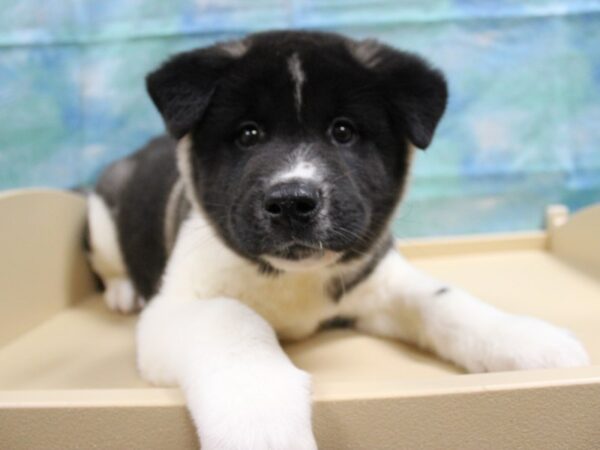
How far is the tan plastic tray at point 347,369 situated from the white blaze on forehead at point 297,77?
2.44 ft

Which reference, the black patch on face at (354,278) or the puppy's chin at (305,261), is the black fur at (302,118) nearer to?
the puppy's chin at (305,261)

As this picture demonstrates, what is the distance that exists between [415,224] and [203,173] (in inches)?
67.8

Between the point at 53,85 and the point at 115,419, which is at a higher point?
the point at 53,85

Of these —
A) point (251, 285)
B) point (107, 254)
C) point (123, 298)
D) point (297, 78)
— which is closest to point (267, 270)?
point (251, 285)

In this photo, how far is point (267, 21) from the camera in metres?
3.05

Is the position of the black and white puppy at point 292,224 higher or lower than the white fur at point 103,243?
higher

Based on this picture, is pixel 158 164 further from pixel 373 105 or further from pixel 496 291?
pixel 496 291

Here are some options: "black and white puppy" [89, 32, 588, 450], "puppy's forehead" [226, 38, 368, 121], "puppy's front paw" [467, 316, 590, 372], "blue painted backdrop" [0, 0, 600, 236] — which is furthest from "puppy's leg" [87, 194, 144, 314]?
"puppy's front paw" [467, 316, 590, 372]

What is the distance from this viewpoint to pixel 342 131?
A: 170 centimetres

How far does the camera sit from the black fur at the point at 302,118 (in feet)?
5.12

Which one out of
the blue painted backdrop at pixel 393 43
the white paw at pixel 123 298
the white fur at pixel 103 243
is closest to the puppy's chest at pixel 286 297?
the white paw at pixel 123 298

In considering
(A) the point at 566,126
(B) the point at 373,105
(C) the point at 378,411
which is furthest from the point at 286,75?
(A) the point at 566,126

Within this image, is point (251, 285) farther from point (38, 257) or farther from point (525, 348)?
point (38, 257)

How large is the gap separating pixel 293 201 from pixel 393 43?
6.42ft
